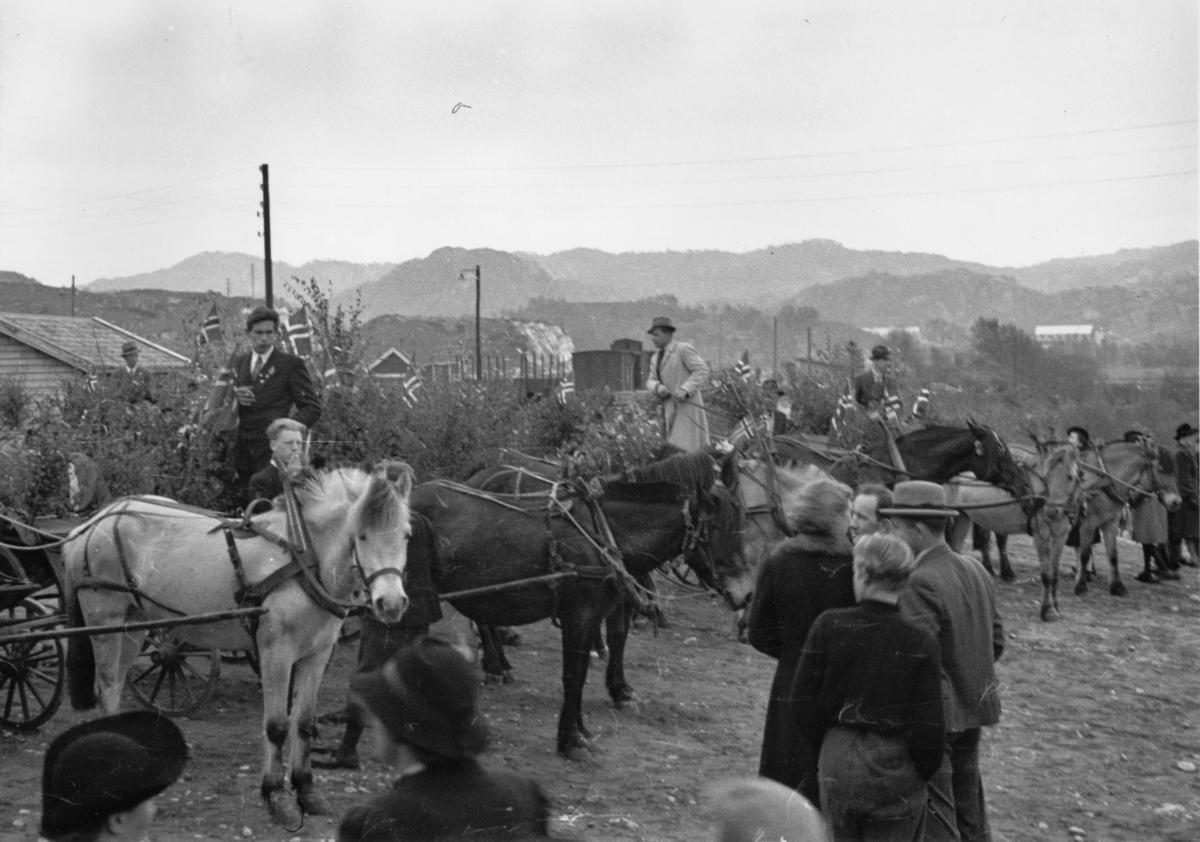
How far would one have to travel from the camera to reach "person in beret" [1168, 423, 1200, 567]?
56.4ft

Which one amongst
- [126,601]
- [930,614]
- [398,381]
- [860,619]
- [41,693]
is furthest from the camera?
[398,381]

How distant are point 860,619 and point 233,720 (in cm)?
548

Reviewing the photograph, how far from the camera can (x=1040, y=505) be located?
13.7 metres

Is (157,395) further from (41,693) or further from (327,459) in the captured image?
(41,693)

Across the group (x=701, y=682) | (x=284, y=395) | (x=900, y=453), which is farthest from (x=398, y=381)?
(x=900, y=453)

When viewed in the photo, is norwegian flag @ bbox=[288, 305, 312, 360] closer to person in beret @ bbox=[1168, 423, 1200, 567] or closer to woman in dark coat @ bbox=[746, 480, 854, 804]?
woman in dark coat @ bbox=[746, 480, 854, 804]

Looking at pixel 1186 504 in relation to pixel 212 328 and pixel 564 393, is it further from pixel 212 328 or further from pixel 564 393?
pixel 212 328

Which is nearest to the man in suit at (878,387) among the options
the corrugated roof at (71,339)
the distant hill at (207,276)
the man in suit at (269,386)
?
the man in suit at (269,386)

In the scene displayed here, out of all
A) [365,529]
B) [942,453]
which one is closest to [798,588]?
[365,529]

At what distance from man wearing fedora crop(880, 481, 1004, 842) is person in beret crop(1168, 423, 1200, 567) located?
1378cm

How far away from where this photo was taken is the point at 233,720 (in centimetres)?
811

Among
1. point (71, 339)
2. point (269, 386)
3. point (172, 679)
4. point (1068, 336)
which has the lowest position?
point (172, 679)

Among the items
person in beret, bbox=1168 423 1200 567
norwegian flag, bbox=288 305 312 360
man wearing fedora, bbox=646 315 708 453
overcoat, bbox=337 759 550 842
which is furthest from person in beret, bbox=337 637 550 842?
person in beret, bbox=1168 423 1200 567

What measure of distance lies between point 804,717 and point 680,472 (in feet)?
13.1
